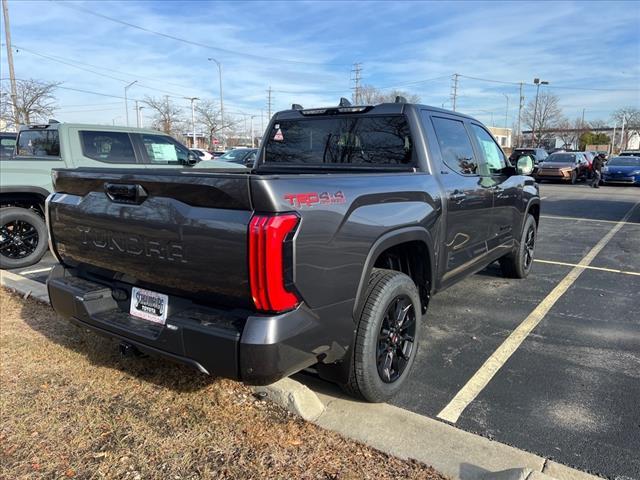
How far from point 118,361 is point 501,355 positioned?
3.00 m

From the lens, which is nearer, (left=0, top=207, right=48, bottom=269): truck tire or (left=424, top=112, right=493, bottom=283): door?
(left=424, top=112, right=493, bottom=283): door

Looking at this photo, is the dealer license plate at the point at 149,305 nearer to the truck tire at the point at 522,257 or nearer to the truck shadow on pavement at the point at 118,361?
the truck shadow on pavement at the point at 118,361

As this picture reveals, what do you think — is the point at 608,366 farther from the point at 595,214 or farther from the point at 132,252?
the point at 595,214

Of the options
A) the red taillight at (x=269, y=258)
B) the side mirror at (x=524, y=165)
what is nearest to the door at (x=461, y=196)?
the side mirror at (x=524, y=165)

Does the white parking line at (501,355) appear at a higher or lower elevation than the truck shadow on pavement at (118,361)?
lower

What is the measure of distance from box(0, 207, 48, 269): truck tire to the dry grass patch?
3.37 meters

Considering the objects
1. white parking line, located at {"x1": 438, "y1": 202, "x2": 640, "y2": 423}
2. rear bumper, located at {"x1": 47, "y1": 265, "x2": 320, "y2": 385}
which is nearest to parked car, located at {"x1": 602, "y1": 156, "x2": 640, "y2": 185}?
white parking line, located at {"x1": 438, "y1": 202, "x2": 640, "y2": 423}

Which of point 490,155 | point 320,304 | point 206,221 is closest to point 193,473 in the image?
point 320,304

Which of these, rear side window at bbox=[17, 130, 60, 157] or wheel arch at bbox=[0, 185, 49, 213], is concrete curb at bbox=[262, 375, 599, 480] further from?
rear side window at bbox=[17, 130, 60, 157]

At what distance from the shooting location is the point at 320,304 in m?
2.52

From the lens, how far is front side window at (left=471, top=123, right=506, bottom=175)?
496 centimetres

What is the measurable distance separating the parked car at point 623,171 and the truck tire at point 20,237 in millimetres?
23720

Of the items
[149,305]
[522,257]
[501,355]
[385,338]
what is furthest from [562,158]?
[149,305]

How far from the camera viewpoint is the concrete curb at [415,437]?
2496mm
